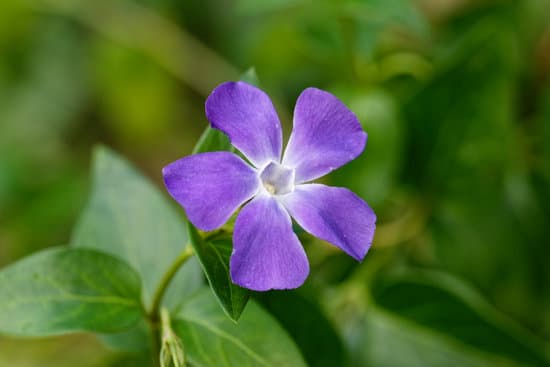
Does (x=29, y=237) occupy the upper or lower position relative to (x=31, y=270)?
lower

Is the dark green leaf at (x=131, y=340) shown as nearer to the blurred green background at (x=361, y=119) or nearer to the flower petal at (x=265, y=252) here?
the blurred green background at (x=361, y=119)

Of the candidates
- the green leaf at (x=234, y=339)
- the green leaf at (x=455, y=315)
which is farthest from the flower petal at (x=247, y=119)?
the green leaf at (x=455, y=315)

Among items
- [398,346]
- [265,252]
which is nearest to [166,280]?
[265,252]

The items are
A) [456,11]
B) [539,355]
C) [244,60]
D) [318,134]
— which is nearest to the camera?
[318,134]

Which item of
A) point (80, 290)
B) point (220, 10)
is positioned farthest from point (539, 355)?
point (220, 10)

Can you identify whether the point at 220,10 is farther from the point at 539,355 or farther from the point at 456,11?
the point at 539,355

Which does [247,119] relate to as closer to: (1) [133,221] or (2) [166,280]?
(2) [166,280]
